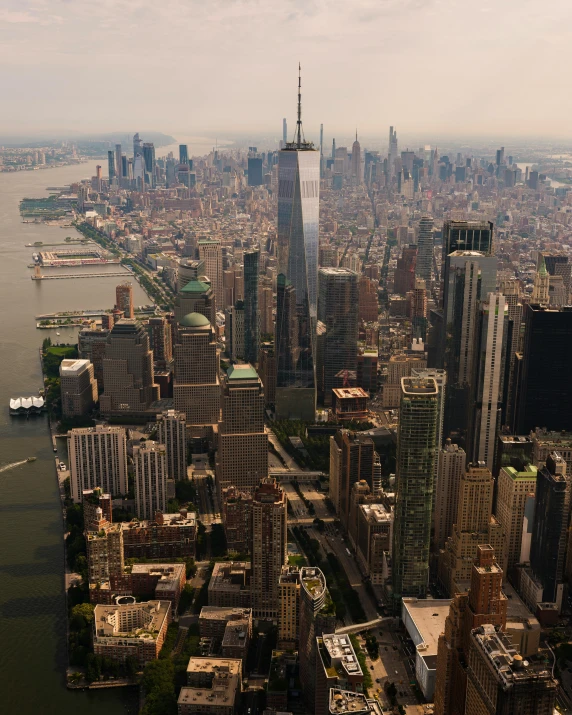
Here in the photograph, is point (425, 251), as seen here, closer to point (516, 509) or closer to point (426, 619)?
point (516, 509)

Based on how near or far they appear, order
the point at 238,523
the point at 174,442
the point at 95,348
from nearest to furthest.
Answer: the point at 238,523 → the point at 174,442 → the point at 95,348

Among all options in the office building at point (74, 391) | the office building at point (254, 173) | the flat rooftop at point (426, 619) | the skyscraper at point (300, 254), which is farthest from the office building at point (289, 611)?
the office building at point (254, 173)

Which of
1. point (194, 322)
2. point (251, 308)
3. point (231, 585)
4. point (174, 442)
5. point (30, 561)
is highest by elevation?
point (194, 322)

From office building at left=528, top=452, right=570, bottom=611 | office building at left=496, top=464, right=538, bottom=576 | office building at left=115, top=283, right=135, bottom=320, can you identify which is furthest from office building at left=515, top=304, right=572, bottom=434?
office building at left=115, top=283, right=135, bottom=320

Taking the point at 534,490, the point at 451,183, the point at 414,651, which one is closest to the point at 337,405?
the point at 534,490

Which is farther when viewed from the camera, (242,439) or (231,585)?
(242,439)

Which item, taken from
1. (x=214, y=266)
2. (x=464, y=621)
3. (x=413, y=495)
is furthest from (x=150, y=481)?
(x=214, y=266)

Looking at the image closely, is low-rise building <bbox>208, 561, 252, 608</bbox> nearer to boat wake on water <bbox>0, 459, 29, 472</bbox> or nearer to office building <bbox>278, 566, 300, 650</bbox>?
office building <bbox>278, 566, 300, 650</bbox>

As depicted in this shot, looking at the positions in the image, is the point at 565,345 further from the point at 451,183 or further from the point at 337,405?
the point at 451,183
